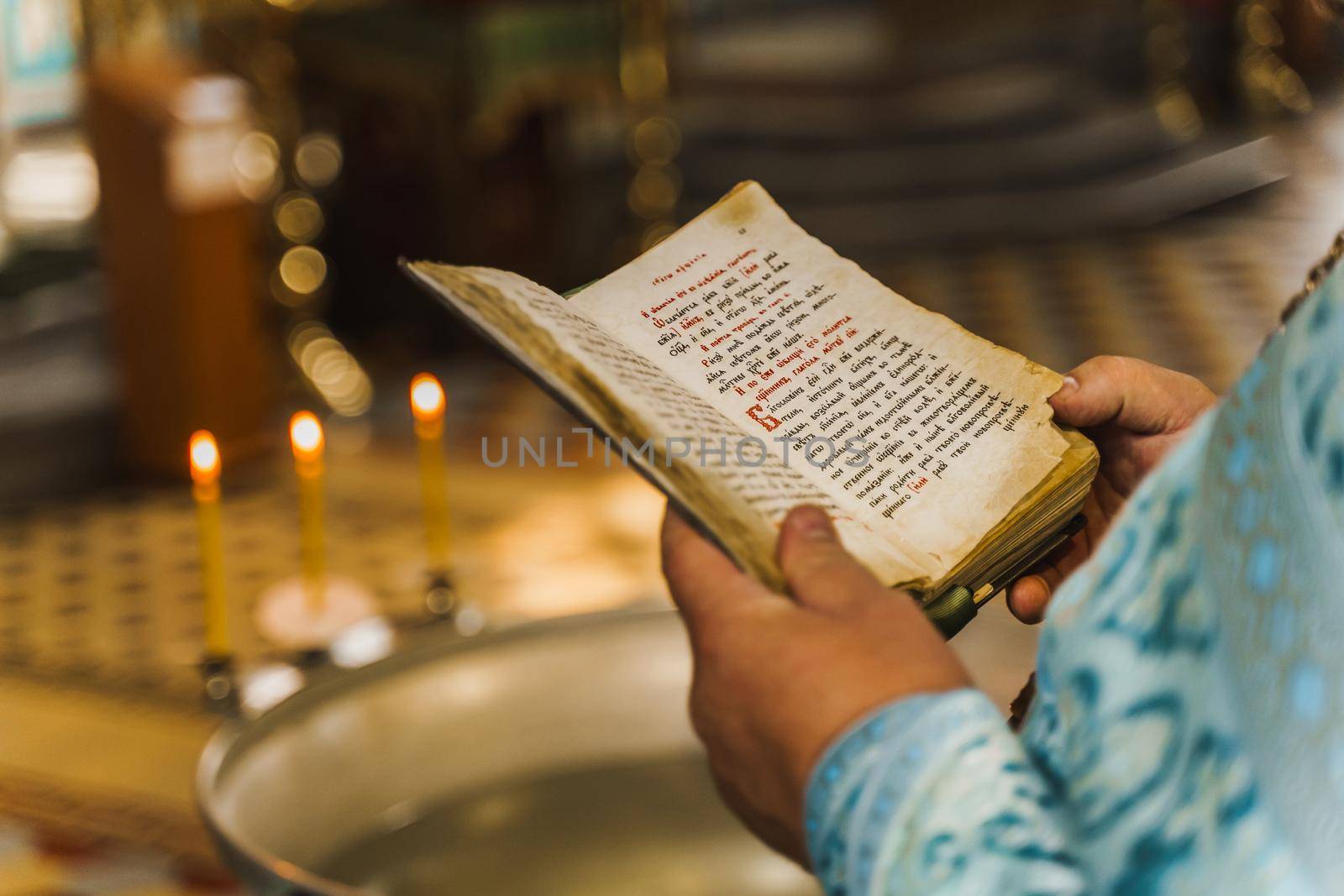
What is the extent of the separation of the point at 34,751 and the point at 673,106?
5.51m

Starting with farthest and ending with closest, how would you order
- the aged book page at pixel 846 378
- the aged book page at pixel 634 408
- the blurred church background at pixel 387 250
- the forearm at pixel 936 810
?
the blurred church background at pixel 387 250
the aged book page at pixel 846 378
the aged book page at pixel 634 408
the forearm at pixel 936 810

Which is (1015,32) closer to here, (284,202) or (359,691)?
(284,202)

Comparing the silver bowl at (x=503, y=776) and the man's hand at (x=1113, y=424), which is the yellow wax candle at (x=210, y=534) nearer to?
the silver bowl at (x=503, y=776)

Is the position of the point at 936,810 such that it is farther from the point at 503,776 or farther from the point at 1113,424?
the point at 503,776

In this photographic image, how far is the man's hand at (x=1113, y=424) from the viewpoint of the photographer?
1.11 metres

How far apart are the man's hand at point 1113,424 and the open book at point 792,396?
0.03 m

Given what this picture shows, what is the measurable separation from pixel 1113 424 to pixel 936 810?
556mm

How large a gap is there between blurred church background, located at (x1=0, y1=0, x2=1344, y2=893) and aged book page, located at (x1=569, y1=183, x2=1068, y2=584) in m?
0.44

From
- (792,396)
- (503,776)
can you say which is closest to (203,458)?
(503,776)

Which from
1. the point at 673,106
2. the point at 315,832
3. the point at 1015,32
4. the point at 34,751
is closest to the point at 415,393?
the point at 34,751

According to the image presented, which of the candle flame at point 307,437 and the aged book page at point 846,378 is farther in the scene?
the candle flame at point 307,437

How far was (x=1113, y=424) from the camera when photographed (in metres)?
1.16

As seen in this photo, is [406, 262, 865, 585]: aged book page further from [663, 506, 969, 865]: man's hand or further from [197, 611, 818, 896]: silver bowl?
[197, 611, 818, 896]: silver bowl

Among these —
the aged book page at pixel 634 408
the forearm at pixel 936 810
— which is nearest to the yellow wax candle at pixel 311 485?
the aged book page at pixel 634 408
